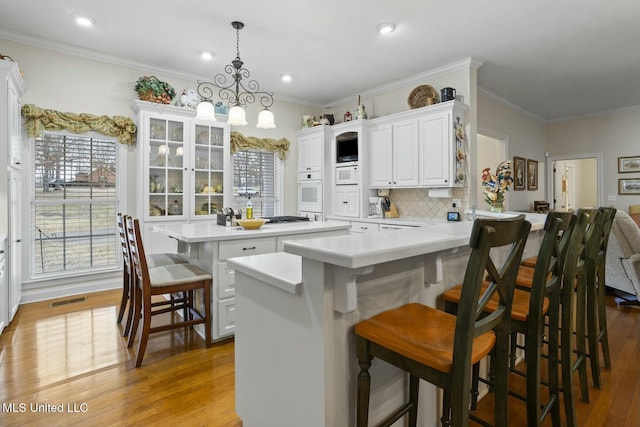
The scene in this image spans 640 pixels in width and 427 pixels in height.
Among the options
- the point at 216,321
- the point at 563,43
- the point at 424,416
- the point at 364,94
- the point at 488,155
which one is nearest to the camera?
the point at 424,416

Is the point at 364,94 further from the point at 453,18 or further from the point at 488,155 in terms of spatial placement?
the point at 488,155

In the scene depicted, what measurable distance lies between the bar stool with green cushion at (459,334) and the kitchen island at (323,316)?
8 cm

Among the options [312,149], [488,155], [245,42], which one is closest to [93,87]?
[245,42]

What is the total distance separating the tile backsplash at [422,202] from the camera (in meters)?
4.27

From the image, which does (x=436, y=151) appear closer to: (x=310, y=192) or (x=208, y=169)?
(x=310, y=192)

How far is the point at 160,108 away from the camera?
4.04 meters

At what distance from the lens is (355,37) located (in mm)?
3504

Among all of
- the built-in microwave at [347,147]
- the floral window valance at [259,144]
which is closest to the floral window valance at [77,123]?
the floral window valance at [259,144]

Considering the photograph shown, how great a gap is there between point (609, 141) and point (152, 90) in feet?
26.0

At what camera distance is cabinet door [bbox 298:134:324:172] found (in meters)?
5.32

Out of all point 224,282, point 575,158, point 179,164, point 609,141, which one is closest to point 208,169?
point 179,164

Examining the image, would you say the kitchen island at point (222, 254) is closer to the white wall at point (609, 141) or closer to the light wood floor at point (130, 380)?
the light wood floor at point (130, 380)

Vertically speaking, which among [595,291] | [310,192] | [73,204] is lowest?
[595,291]

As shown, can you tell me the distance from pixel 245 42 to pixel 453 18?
2143 millimetres
